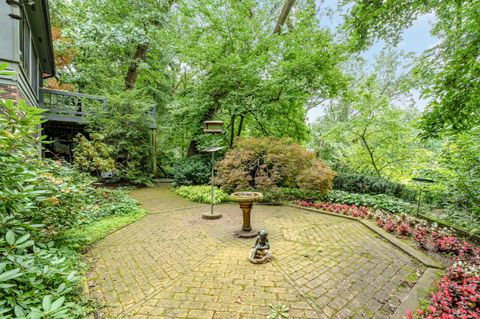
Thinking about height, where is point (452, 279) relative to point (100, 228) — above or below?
above

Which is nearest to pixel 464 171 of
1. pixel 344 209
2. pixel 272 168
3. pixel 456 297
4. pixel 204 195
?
pixel 344 209

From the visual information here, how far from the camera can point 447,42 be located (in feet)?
15.0

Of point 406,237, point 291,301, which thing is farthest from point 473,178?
point 291,301

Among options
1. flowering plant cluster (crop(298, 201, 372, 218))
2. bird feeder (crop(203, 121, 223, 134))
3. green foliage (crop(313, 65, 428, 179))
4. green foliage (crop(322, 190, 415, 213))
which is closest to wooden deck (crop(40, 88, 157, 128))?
bird feeder (crop(203, 121, 223, 134))

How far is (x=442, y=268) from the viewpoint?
3.21m

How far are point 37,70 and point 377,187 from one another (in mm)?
13719

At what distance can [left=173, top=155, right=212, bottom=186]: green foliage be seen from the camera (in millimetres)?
9389

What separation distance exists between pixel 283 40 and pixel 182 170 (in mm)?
6941

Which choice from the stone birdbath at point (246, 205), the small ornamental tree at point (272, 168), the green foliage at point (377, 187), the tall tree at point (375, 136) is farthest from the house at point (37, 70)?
the tall tree at point (375, 136)

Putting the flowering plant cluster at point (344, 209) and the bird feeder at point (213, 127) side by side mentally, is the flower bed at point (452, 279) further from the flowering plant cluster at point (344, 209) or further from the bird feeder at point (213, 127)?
the bird feeder at point (213, 127)

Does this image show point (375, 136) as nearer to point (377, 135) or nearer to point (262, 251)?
point (377, 135)

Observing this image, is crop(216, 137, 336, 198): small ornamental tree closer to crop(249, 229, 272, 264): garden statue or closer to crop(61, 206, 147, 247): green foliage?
crop(61, 206, 147, 247): green foliage

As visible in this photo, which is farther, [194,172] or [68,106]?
[68,106]

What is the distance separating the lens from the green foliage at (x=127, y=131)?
911 cm
